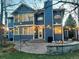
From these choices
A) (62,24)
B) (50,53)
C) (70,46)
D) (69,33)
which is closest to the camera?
(50,53)

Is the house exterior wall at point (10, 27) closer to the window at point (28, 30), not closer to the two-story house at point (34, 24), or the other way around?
the two-story house at point (34, 24)

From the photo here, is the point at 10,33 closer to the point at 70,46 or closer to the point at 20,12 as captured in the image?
the point at 20,12

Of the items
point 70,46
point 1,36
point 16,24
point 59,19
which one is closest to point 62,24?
point 59,19

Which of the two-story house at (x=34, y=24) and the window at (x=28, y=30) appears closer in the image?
the two-story house at (x=34, y=24)

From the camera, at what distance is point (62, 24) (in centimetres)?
5666

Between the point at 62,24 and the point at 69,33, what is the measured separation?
4961 millimetres

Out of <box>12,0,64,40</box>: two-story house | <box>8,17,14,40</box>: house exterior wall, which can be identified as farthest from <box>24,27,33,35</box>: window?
<box>8,17,14,40</box>: house exterior wall

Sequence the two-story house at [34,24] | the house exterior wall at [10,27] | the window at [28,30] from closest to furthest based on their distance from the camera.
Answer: the two-story house at [34,24] < the window at [28,30] < the house exterior wall at [10,27]

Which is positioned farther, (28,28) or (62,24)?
(28,28)

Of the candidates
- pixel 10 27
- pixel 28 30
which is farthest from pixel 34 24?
pixel 10 27

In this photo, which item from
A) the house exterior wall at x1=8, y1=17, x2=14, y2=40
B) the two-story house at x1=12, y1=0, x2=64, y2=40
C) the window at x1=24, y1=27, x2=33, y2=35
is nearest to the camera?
the two-story house at x1=12, y1=0, x2=64, y2=40

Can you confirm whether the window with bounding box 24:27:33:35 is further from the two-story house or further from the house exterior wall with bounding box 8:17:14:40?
the house exterior wall with bounding box 8:17:14:40

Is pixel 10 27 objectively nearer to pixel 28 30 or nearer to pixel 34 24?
pixel 28 30

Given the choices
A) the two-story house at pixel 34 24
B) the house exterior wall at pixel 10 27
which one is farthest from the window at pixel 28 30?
the house exterior wall at pixel 10 27
